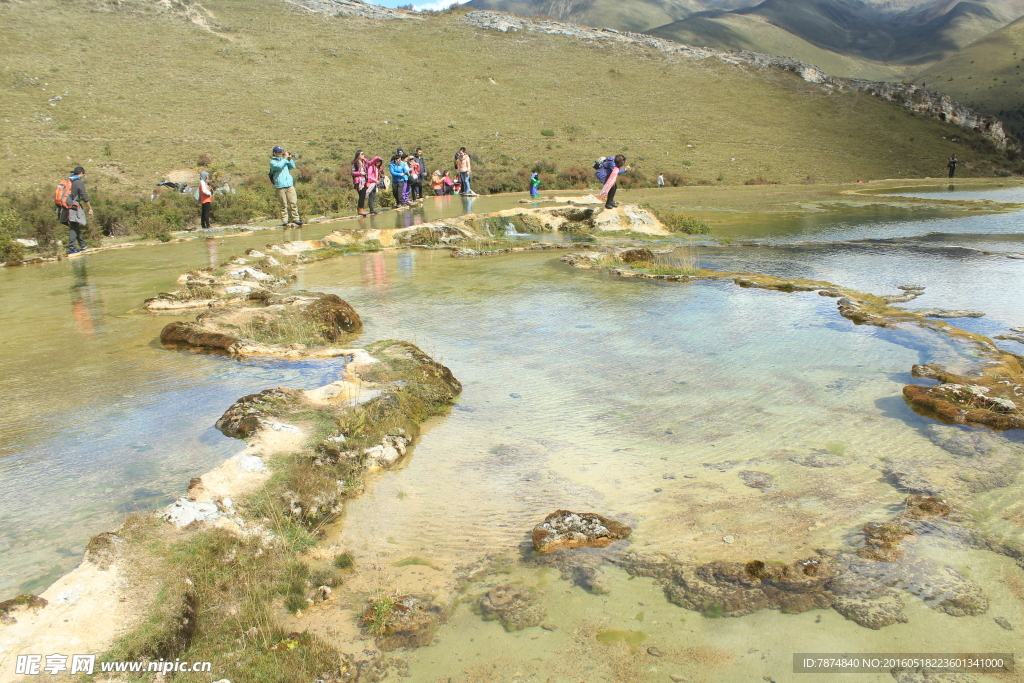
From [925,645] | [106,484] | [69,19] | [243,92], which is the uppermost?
[69,19]

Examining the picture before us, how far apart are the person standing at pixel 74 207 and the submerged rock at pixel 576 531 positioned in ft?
38.8

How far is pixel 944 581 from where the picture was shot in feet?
10.5

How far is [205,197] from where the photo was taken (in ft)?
50.7

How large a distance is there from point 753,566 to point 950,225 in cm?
1611

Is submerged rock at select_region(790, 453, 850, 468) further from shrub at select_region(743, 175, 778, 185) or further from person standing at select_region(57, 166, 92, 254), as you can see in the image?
shrub at select_region(743, 175, 778, 185)

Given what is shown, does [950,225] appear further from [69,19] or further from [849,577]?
[69,19]

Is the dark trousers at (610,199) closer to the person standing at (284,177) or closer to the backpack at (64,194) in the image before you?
the person standing at (284,177)

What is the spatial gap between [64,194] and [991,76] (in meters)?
112

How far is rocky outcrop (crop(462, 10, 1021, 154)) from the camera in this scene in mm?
50312

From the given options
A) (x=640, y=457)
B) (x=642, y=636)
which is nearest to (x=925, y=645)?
(x=642, y=636)

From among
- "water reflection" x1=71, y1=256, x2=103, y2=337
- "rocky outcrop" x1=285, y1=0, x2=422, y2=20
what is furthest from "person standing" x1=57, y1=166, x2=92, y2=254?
"rocky outcrop" x1=285, y1=0, x2=422, y2=20

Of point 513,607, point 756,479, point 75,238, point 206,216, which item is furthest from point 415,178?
point 513,607

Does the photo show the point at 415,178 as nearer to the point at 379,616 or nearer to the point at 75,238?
the point at 75,238

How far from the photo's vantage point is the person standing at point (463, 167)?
22.5 meters
